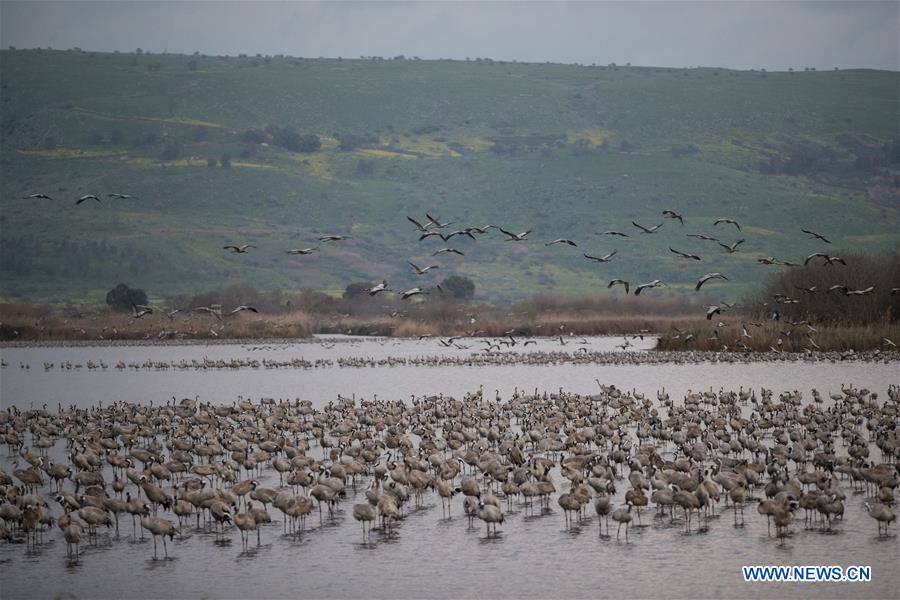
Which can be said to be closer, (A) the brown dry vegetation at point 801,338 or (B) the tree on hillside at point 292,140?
(A) the brown dry vegetation at point 801,338

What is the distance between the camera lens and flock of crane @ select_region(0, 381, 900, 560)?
66.2ft

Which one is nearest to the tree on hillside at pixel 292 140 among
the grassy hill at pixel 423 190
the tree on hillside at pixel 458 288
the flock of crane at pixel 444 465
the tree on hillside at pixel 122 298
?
the grassy hill at pixel 423 190

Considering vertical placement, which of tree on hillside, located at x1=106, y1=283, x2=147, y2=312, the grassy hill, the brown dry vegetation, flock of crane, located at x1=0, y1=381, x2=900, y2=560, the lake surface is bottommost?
the lake surface

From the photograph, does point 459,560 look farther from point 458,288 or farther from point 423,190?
point 423,190

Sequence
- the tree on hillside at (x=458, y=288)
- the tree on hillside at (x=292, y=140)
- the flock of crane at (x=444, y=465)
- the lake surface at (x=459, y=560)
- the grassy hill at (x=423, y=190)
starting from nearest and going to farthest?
the lake surface at (x=459, y=560) < the flock of crane at (x=444, y=465) < the tree on hillside at (x=458, y=288) < the grassy hill at (x=423, y=190) < the tree on hillside at (x=292, y=140)

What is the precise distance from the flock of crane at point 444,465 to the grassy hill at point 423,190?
91619mm

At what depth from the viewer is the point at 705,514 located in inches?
817

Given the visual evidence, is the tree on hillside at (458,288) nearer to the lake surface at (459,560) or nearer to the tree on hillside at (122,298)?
the tree on hillside at (122,298)

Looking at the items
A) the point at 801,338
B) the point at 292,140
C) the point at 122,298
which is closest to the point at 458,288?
the point at 122,298

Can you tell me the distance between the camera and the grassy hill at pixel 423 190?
135875 millimetres

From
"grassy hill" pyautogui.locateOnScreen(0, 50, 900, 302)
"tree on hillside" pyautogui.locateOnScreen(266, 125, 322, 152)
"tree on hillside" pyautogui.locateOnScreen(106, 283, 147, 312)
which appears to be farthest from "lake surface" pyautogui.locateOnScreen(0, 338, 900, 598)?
"tree on hillside" pyautogui.locateOnScreen(266, 125, 322, 152)

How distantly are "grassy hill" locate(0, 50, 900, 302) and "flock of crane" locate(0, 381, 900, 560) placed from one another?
3607 inches

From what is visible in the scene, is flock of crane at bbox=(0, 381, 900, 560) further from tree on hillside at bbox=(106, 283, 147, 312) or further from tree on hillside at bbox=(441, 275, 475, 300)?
tree on hillside at bbox=(441, 275, 475, 300)

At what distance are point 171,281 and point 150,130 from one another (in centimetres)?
5730
